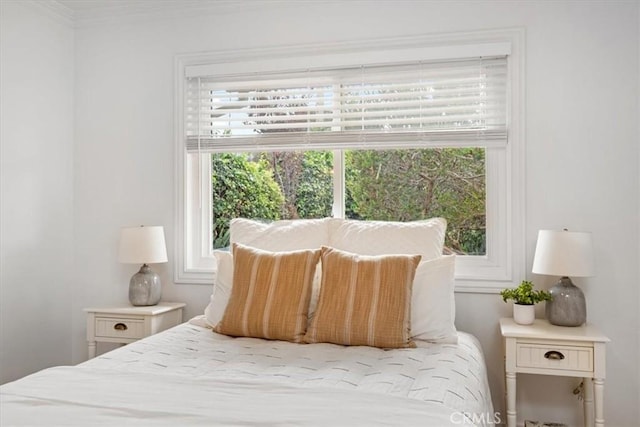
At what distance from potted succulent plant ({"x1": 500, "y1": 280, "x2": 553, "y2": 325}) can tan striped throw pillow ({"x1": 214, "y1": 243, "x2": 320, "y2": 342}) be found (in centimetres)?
101

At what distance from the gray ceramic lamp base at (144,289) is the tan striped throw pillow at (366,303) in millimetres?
1215

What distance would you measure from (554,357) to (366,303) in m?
0.89

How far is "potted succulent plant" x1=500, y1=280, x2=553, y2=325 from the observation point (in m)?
2.61

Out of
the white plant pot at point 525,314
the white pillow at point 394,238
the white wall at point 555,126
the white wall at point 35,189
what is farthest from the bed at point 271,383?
the white wall at point 35,189

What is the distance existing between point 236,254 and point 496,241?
1418 mm

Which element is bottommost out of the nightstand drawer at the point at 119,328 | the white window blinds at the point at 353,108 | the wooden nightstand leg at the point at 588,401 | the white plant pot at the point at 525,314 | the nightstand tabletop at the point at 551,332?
the wooden nightstand leg at the point at 588,401

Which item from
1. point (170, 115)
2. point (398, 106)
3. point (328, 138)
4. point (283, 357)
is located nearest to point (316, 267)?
point (283, 357)

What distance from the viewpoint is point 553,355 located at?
240 cm

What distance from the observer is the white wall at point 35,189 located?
121 inches

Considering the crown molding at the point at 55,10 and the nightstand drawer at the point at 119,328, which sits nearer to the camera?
the nightstand drawer at the point at 119,328

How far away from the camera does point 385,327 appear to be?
226cm

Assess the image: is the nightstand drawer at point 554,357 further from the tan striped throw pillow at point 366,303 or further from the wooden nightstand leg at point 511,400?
the tan striped throw pillow at point 366,303

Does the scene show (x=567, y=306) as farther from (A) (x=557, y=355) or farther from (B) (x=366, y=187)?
(B) (x=366, y=187)

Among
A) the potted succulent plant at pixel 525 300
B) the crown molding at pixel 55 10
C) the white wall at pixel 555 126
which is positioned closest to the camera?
the potted succulent plant at pixel 525 300
